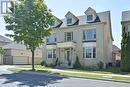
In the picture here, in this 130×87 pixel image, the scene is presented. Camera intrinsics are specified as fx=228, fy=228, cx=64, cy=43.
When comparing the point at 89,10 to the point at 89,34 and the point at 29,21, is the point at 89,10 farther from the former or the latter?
the point at 29,21

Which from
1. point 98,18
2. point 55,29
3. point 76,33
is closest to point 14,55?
point 55,29

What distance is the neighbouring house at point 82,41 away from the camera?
122 ft

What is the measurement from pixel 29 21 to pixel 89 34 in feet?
40.3

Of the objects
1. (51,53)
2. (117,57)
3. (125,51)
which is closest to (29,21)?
(125,51)

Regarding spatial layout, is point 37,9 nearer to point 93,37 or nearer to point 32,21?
point 32,21

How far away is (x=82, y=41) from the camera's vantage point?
128 feet

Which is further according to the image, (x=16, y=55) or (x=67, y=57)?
(x=16, y=55)

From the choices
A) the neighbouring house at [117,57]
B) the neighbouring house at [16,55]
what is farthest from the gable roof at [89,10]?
the neighbouring house at [16,55]

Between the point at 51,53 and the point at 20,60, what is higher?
the point at 51,53

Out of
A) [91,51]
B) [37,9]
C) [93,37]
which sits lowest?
[91,51]

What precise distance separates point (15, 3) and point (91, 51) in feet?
47.8

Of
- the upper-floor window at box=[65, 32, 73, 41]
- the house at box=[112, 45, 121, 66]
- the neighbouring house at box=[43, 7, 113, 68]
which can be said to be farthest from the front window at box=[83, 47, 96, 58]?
the house at box=[112, 45, 121, 66]

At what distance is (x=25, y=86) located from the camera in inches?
627

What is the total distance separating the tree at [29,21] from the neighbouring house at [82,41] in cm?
555
